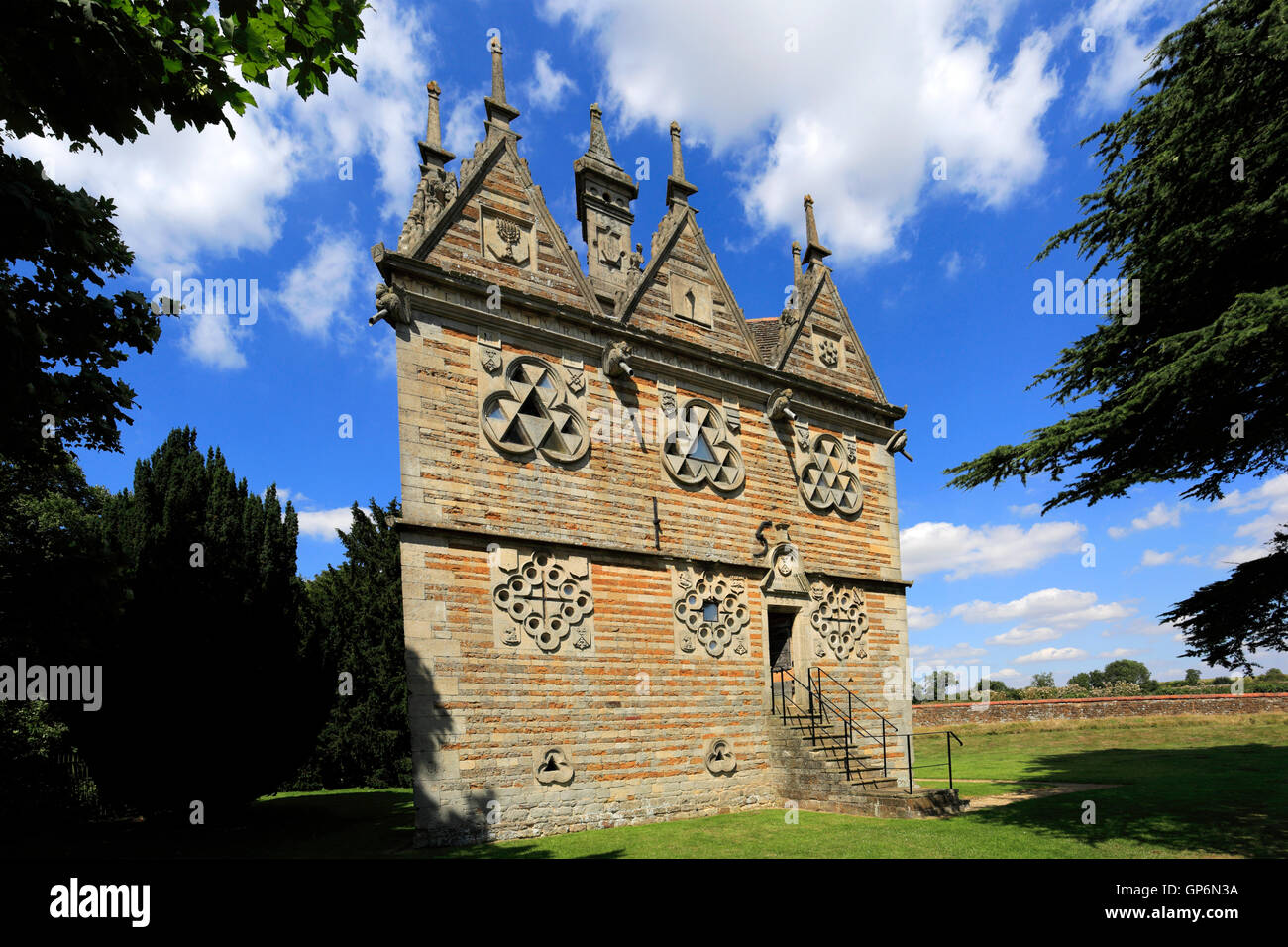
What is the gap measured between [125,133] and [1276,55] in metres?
13.4

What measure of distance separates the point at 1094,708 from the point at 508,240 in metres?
32.2

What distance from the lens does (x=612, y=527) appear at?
1403cm

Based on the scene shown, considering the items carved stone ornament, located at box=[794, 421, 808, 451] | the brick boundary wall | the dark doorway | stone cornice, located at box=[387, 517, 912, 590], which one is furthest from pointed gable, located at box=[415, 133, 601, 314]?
the brick boundary wall

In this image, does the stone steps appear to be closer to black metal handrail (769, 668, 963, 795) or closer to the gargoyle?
black metal handrail (769, 668, 963, 795)

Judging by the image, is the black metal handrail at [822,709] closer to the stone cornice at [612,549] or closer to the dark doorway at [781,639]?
the dark doorway at [781,639]

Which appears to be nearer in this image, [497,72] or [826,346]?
[497,72]

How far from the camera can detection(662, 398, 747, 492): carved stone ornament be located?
15.3 metres

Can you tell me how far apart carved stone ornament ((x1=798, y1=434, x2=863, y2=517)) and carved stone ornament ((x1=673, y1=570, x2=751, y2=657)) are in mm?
3305

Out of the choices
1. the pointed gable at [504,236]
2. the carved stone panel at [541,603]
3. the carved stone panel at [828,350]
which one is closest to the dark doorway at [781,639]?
the carved stone panel at [541,603]

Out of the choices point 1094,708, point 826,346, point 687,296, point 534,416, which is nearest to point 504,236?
point 534,416

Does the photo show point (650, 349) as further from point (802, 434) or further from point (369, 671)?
point (369, 671)
